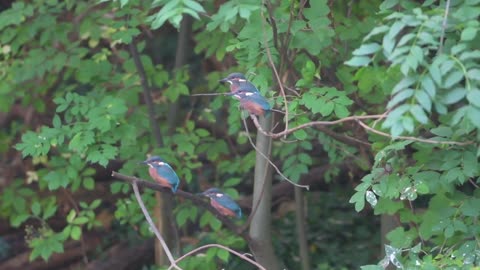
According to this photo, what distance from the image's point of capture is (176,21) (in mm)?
3027

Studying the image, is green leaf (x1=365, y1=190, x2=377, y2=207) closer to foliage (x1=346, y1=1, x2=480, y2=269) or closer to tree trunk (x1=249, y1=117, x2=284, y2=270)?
foliage (x1=346, y1=1, x2=480, y2=269)

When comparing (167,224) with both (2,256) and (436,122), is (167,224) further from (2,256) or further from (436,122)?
(436,122)

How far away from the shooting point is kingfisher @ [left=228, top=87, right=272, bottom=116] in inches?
148

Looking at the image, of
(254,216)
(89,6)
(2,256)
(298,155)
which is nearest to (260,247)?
(254,216)

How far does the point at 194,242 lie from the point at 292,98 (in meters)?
2.04

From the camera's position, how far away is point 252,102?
3.75 meters

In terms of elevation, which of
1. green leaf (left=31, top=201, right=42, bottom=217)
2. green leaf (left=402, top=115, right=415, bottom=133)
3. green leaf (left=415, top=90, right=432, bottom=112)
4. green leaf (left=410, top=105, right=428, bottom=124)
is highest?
green leaf (left=415, top=90, right=432, bottom=112)

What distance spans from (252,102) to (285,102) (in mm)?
129

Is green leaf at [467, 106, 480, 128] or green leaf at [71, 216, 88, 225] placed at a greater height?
green leaf at [467, 106, 480, 128]

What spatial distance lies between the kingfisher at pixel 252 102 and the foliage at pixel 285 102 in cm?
13

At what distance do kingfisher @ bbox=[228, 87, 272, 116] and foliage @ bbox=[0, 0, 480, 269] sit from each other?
0.13 metres

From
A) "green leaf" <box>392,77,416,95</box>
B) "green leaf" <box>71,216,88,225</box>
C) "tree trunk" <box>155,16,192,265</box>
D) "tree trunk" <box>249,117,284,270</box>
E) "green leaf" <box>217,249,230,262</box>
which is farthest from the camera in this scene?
"tree trunk" <box>155,16,192,265</box>

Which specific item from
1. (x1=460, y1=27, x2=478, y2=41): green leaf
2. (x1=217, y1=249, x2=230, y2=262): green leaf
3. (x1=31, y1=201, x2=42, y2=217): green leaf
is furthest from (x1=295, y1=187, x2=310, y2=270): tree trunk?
(x1=460, y1=27, x2=478, y2=41): green leaf

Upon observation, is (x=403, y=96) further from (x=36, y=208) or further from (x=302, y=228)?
(x=36, y=208)
